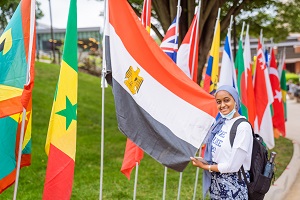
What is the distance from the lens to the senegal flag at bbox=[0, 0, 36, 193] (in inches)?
147

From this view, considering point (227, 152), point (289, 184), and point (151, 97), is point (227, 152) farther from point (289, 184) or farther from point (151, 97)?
point (289, 184)

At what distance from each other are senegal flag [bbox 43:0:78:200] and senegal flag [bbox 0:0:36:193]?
0.29m

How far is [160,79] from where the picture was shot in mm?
4391

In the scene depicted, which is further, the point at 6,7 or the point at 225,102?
the point at 6,7

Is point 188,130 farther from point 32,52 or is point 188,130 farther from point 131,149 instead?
point 32,52

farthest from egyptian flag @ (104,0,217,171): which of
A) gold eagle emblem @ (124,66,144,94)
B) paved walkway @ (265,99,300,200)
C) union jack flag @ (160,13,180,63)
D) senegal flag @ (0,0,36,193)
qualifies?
paved walkway @ (265,99,300,200)

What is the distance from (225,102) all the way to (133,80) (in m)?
0.91

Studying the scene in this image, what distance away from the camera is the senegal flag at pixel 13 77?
147 inches

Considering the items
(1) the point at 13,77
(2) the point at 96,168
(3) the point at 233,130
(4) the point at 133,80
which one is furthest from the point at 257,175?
(2) the point at 96,168

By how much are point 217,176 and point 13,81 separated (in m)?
1.94

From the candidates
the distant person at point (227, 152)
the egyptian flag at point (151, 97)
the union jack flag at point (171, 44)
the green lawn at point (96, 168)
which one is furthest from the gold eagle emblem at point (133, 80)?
the green lawn at point (96, 168)

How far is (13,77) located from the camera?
381 centimetres

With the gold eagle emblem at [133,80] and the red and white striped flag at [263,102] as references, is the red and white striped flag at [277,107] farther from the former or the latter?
the gold eagle emblem at [133,80]

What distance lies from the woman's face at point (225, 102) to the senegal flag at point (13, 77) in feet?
5.28
